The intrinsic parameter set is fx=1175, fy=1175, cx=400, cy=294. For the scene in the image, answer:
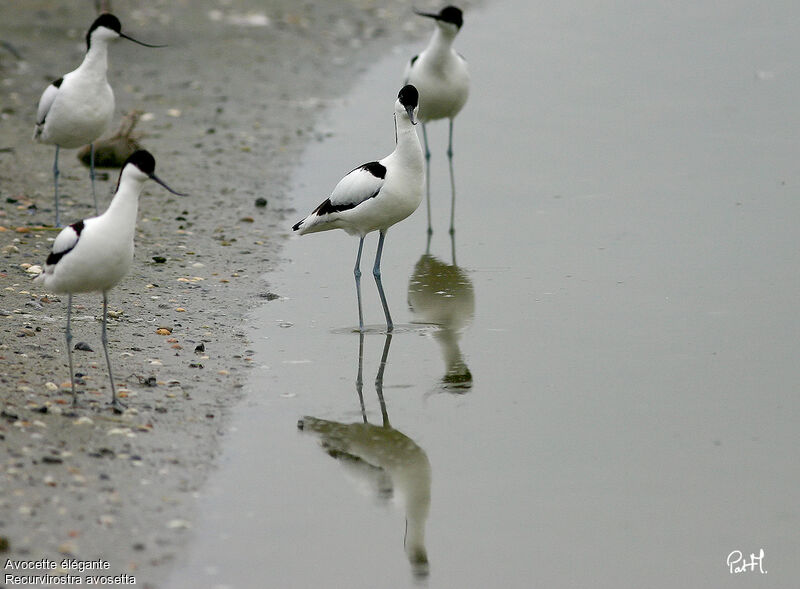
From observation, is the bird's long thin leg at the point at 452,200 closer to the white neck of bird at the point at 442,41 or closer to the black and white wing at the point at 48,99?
the white neck of bird at the point at 442,41

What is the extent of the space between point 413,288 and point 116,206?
9.29ft

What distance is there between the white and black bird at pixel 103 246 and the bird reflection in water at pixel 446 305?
1802 mm

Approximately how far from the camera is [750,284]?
7570 mm

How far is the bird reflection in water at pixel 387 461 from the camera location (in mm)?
4824

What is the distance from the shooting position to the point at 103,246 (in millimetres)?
5422

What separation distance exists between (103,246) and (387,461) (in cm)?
164

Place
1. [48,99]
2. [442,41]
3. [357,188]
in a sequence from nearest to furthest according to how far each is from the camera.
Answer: [357,188] → [48,99] → [442,41]

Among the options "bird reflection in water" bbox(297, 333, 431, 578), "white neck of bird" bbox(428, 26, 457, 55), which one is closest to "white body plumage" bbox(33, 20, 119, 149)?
"white neck of bird" bbox(428, 26, 457, 55)

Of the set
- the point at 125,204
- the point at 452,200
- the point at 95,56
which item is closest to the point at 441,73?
the point at 452,200

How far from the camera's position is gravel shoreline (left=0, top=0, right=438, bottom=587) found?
4.77 meters

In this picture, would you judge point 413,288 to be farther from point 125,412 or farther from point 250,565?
point 250,565

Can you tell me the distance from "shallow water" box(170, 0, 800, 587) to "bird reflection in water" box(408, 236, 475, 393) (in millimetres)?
22

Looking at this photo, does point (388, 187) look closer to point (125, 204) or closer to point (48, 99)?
point (125, 204)

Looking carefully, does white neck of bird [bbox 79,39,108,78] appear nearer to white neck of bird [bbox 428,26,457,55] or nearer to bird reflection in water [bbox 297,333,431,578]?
white neck of bird [bbox 428,26,457,55]
